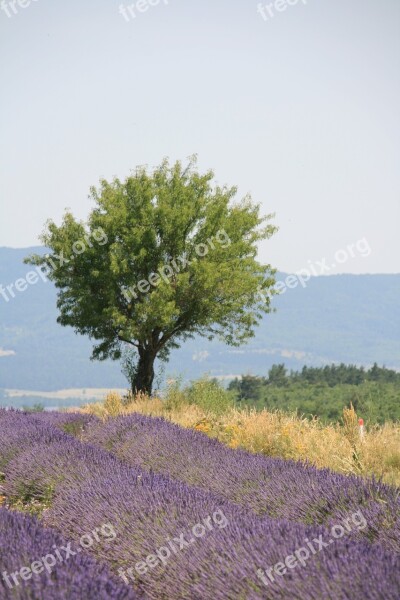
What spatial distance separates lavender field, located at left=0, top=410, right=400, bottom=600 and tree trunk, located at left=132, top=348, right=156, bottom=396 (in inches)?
510

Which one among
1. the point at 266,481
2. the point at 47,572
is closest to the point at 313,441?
the point at 266,481

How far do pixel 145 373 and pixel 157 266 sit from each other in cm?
326

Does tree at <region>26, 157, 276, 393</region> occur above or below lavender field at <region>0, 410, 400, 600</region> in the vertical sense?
above

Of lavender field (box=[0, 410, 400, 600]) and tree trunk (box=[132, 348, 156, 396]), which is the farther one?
tree trunk (box=[132, 348, 156, 396])

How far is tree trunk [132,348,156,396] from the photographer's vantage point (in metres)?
21.7

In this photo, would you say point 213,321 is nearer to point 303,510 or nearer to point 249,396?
point 249,396

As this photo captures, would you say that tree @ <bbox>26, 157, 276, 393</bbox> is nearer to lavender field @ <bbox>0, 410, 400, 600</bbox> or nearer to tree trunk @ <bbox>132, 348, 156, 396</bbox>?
tree trunk @ <bbox>132, 348, 156, 396</bbox>

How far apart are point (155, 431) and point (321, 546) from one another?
5.78 meters

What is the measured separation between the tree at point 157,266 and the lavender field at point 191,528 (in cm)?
1160

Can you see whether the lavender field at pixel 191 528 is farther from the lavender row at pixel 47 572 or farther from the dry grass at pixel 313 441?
the dry grass at pixel 313 441

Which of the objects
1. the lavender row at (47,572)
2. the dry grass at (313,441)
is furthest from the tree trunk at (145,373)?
the lavender row at (47,572)

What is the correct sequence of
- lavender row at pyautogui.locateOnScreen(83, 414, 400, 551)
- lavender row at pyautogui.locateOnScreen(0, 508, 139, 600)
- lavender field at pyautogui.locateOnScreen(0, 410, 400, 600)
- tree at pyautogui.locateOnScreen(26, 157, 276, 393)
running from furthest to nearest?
1. tree at pyautogui.locateOnScreen(26, 157, 276, 393)
2. lavender row at pyautogui.locateOnScreen(83, 414, 400, 551)
3. lavender field at pyautogui.locateOnScreen(0, 410, 400, 600)
4. lavender row at pyautogui.locateOnScreen(0, 508, 139, 600)

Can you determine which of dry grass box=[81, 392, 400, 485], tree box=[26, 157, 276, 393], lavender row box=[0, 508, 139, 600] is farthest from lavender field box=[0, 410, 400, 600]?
tree box=[26, 157, 276, 393]

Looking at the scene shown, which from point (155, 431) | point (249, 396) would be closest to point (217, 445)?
point (155, 431)
